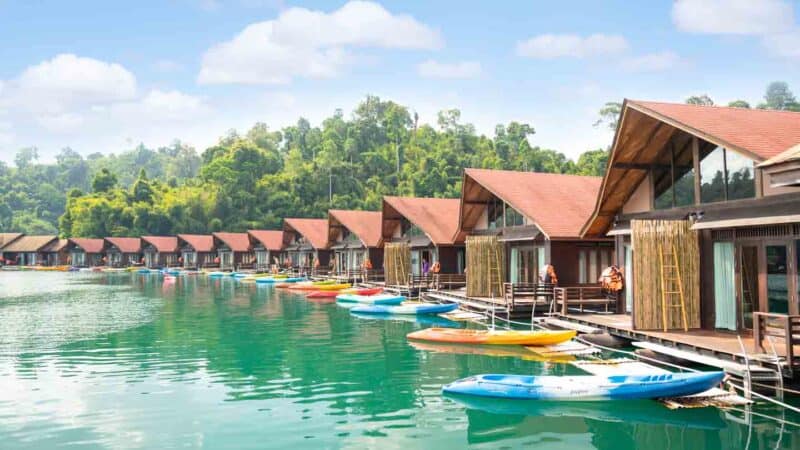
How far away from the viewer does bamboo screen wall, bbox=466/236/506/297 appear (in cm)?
2706

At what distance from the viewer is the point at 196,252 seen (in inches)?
3127

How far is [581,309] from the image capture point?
21.1m

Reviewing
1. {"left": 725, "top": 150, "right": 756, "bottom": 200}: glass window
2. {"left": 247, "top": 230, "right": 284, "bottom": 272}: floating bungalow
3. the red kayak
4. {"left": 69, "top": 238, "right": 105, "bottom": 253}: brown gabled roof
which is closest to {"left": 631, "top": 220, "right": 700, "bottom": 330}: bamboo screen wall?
{"left": 725, "top": 150, "right": 756, "bottom": 200}: glass window

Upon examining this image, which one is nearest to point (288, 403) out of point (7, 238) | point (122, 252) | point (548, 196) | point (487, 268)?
point (487, 268)

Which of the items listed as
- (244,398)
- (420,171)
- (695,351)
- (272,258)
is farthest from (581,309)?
(420,171)

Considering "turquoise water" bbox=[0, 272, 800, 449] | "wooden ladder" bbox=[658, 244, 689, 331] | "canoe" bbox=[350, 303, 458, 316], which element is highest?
"wooden ladder" bbox=[658, 244, 689, 331]

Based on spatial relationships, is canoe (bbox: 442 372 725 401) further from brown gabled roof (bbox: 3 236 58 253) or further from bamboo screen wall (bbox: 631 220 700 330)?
brown gabled roof (bbox: 3 236 58 253)

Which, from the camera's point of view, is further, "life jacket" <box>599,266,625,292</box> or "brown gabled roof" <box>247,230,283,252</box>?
"brown gabled roof" <box>247,230,283,252</box>

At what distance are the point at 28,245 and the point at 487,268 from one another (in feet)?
280

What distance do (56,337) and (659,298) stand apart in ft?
61.7

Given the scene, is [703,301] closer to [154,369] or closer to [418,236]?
[154,369]

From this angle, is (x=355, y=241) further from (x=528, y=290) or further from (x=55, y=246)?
(x=55, y=246)

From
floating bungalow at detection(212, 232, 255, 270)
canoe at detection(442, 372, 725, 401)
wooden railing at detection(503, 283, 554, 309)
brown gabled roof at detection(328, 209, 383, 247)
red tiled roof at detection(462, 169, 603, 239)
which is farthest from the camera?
floating bungalow at detection(212, 232, 255, 270)

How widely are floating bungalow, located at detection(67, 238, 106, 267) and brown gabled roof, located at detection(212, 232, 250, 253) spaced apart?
24834 millimetres
